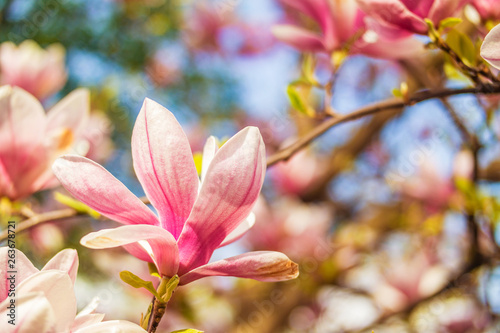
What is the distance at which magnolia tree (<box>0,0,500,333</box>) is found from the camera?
1.48 ft

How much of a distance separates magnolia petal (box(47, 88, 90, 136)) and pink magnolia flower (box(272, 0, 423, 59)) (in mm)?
375

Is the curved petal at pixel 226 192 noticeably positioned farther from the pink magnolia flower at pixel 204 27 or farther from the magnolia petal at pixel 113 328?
the pink magnolia flower at pixel 204 27

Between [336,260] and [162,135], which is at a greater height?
[162,135]

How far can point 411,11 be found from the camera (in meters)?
0.61

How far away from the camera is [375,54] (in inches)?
29.7

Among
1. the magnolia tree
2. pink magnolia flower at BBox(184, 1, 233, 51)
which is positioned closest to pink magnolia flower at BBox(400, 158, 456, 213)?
the magnolia tree

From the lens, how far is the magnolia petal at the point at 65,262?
0.46 m

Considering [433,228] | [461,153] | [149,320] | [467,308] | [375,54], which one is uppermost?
[375,54]

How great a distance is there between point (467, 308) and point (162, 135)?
5.40 feet

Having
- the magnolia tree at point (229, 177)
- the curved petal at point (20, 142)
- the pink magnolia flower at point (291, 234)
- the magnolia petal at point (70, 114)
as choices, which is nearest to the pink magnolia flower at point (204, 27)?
the magnolia tree at point (229, 177)

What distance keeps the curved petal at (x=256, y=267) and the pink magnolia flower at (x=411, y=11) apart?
0.34m

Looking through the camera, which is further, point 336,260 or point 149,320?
point 336,260

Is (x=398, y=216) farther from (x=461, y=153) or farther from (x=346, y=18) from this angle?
(x=346, y=18)

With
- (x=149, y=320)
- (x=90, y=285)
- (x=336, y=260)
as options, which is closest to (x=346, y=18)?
(x=149, y=320)
